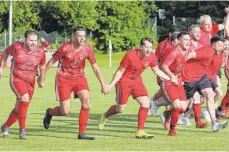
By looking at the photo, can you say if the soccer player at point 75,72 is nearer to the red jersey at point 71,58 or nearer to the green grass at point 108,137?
the red jersey at point 71,58

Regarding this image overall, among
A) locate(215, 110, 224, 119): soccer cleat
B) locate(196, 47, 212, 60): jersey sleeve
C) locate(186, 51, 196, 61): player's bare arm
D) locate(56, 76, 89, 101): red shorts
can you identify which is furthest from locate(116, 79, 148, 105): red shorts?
locate(215, 110, 224, 119): soccer cleat

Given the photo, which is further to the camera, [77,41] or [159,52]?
[159,52]

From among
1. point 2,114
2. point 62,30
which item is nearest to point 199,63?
point 2,114

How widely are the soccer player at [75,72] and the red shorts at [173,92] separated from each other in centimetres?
122

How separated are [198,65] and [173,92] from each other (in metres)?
0.99

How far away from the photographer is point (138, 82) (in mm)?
13797

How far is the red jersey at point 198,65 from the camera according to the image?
46.6 ft

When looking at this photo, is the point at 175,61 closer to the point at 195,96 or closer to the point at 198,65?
the point at 198,65

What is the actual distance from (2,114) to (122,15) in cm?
4864

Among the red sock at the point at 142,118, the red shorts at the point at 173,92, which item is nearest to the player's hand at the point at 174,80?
the red shorts at the point at 173,92

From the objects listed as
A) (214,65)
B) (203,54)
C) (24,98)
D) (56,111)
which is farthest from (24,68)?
(214,65)

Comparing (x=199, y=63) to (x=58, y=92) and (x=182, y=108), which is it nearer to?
(x=182, y=108)

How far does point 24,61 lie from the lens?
13.2 meters

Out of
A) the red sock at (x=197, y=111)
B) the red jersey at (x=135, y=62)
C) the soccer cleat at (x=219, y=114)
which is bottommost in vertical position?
the soccer cleat at (x=219, y=114)
